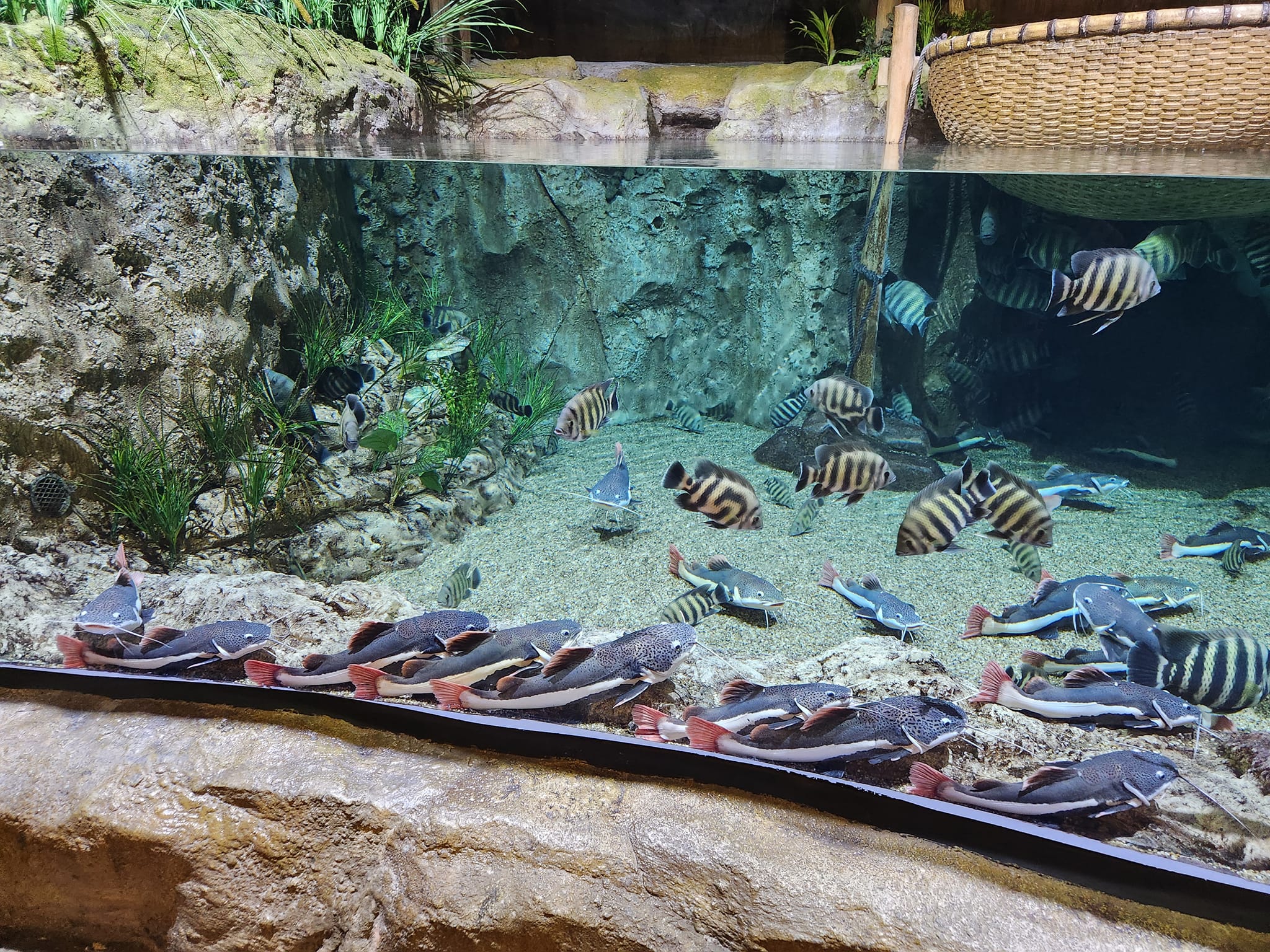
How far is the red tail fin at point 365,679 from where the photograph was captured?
2.04 m

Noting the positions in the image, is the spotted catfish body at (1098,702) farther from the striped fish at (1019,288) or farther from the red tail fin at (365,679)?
the striped fish at (1019,288)

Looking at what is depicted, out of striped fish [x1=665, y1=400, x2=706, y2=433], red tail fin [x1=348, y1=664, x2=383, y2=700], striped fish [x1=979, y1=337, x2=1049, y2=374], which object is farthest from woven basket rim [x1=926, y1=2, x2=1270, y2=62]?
red tail fin [x1=348, y1=664, x2=383, y2=700]

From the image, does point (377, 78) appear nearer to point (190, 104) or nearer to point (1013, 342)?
point (190, 104)

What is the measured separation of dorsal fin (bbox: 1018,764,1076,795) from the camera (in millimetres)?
1599

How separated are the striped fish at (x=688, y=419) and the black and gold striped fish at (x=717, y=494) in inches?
98.5

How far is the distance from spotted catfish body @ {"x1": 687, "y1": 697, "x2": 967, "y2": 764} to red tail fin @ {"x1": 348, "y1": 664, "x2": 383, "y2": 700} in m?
1.04

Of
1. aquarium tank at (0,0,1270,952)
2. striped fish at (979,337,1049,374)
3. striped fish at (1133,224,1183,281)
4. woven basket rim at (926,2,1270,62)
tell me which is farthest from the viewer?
striped fish at (979,337,1049,374)

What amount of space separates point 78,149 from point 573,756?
3.89m

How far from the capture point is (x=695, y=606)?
2.58 m

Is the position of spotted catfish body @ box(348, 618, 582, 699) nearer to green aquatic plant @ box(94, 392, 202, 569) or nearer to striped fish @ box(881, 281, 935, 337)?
green aquatic plant @ box(94, 392, 202, 569)

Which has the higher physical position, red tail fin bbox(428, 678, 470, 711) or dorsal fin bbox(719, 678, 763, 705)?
dorsal fin bbox(719, 678, 763, 705)

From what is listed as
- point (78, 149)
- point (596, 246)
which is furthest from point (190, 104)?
point (596, 246)

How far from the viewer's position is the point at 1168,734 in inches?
69.1

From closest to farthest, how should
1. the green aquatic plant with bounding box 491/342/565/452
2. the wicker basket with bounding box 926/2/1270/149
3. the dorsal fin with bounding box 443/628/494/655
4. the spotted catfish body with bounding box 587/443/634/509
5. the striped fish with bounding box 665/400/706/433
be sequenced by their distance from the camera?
the dorsal fin with bounding box 443/628/494/655, the spotted catfish body with bounding box 587/443/634/509, the wicker basket with bounding box 926/2/1270/149, the green aquatic plant with bounding box 491/342/565/452, the striped fish with bounding box 665/400/706/433
